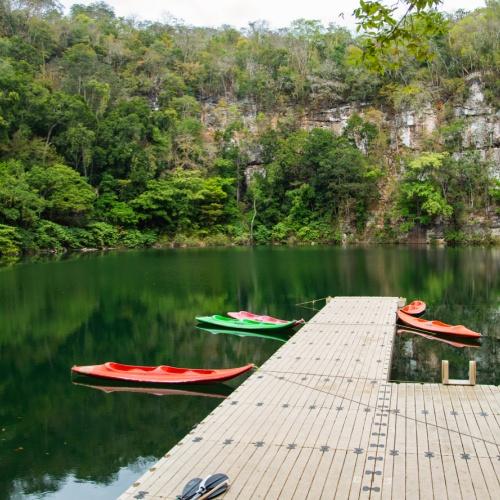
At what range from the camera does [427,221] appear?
42.5 metres

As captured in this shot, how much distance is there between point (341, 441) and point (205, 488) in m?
A: 1.80

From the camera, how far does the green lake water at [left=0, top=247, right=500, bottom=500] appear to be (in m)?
7.10

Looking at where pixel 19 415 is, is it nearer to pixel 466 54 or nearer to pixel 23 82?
pixel 23 82

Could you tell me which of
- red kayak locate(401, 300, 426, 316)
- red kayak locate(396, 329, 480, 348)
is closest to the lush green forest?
red kayak locate(401, 300, 426, 316)

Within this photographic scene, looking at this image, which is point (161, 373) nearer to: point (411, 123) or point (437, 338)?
point (437, 338)

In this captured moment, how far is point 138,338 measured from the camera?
44.3ft

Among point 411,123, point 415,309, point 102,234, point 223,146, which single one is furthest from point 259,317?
point 411,123

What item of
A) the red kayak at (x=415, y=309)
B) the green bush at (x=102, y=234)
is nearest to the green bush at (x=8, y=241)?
the green bush at (x=102, y=234)

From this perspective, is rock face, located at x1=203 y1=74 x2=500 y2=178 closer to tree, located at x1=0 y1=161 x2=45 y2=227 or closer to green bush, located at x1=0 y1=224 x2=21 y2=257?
tree, located at x1=0 y1=161 x2=45 y2=227

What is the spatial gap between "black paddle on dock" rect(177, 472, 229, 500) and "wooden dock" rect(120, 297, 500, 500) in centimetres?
11

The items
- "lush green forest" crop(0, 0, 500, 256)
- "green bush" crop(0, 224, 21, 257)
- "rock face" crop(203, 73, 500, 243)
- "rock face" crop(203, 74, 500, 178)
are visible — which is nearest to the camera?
"green bush" crop(0, 224, 21, 257)

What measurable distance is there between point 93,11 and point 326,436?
7707 cm

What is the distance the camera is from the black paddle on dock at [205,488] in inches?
182

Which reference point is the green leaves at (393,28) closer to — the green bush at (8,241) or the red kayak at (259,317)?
the red kayak at (259,317)
